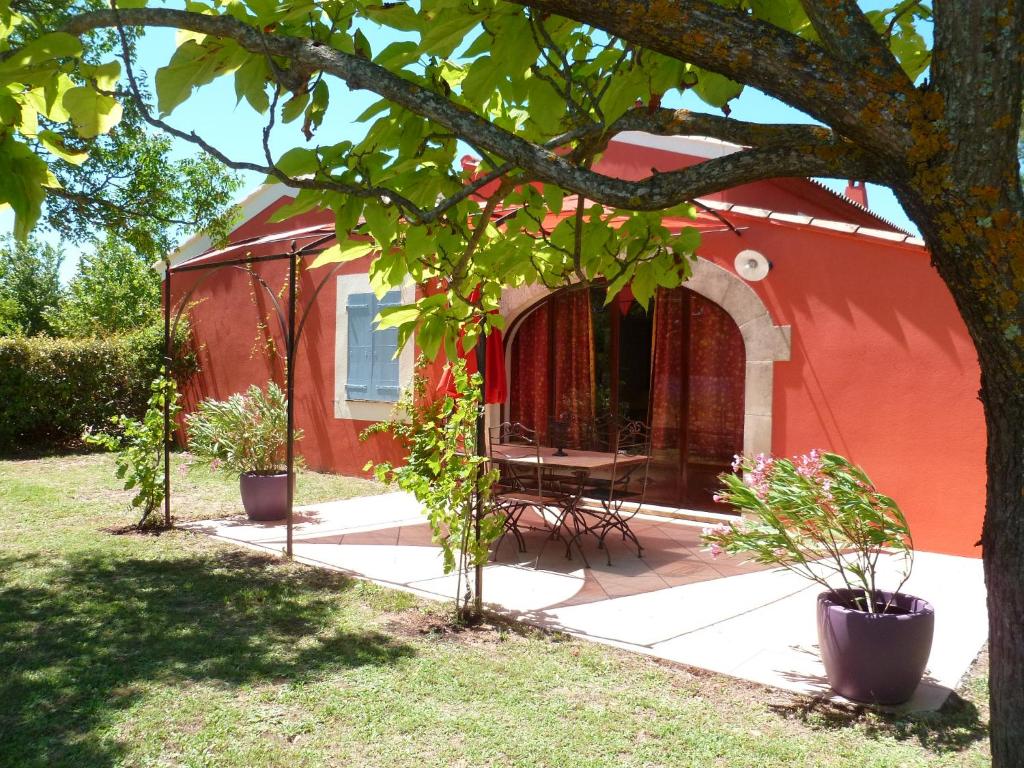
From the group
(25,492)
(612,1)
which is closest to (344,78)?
(612,1)

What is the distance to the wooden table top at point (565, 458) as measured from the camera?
6.57m

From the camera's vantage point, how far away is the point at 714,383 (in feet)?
28.3

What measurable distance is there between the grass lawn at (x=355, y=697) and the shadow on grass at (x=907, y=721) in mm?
11

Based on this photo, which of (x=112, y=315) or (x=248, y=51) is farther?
(x=112, y=315)

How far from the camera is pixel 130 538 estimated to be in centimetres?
724

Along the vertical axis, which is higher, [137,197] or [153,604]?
[137,197]

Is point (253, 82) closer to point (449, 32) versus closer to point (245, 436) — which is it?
point (449, 32)

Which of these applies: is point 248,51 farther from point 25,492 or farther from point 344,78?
point 25,492

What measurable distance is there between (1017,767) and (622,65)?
5.97 feet

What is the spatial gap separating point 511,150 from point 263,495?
700 cm

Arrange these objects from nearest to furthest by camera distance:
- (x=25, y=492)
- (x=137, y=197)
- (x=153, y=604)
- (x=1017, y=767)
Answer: (x=1017, y=767), (x=153, y=604), (x=137, y=197), (x=25, y=492)

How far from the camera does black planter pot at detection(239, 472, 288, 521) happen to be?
26.5 ft

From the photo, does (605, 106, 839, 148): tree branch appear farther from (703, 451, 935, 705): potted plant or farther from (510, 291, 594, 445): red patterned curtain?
(510, 291, 594, 445): red patterned curtain

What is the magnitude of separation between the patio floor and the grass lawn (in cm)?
27
